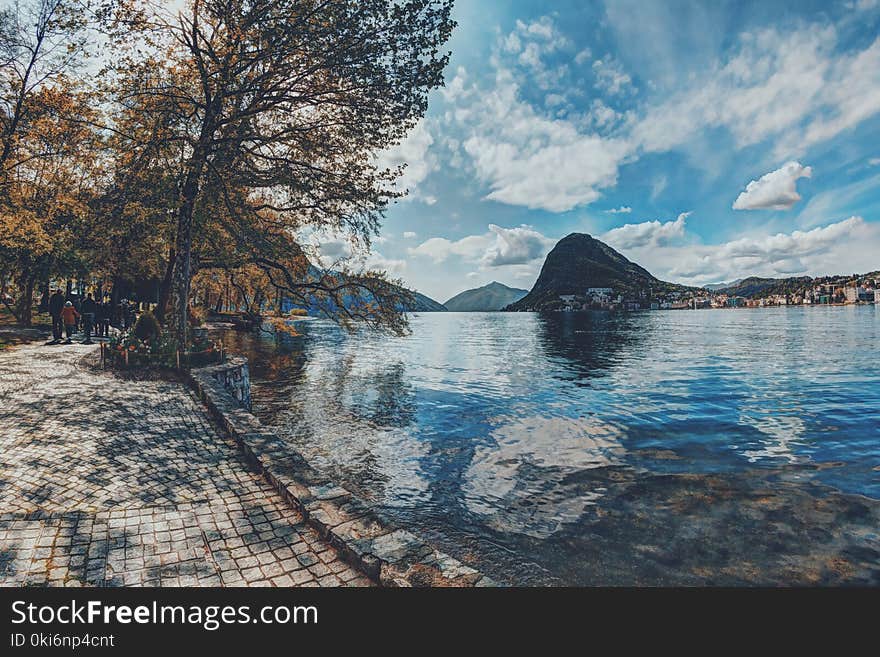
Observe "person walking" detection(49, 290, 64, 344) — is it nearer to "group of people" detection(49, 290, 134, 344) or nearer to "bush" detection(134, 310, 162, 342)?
"group of people" detection(49, 290, 134, 344)

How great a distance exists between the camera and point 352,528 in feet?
17.5

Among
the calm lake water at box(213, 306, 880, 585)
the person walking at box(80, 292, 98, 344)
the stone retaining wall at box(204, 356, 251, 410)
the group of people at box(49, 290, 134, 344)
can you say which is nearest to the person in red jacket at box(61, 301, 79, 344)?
the group of people at box(49, 290, 134, 344)

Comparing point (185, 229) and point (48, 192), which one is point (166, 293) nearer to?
point (185, 229)

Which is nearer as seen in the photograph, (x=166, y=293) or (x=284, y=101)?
(x=284, y=101)

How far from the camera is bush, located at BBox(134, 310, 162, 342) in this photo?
18.1m

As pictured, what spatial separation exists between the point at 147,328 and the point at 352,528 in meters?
17.5

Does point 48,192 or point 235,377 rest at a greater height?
point 48,192

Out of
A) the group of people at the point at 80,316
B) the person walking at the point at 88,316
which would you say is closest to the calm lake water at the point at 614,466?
the person walking at the point at 88,316

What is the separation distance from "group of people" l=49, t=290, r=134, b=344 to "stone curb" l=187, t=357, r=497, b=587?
22.0m

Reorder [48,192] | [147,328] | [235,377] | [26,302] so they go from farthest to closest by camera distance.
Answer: [26,302] → [48,192] → [147,328] → [235,377]

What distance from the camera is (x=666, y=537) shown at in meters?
7.64

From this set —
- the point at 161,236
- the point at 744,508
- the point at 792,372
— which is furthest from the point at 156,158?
the point at 792,372

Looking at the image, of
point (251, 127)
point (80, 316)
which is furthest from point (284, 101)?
point (80, 316)

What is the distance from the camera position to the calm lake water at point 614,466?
7.07 meters
